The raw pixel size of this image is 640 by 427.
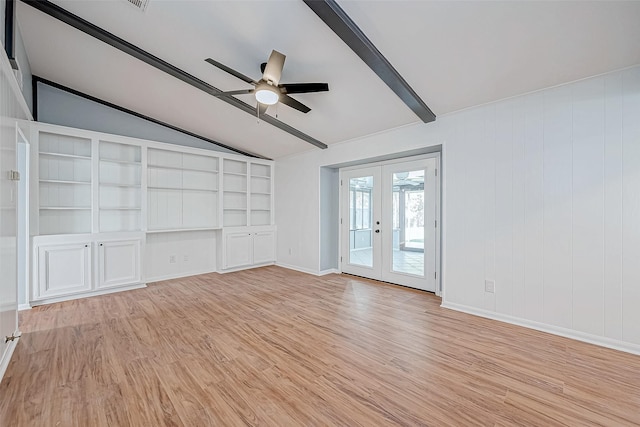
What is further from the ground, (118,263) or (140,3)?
(140,3)

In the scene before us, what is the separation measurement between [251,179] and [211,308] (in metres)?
3.30

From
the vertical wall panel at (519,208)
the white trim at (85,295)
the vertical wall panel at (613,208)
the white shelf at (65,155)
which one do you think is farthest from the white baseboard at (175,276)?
the vertical wall panel at (613,208)

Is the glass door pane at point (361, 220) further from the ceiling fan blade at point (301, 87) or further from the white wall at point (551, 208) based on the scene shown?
the ceiling fan blade at point (301, 87)

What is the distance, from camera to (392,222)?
4.58 m

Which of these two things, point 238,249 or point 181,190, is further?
point 238,249

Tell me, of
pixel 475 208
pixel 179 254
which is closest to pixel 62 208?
pixel 179 254

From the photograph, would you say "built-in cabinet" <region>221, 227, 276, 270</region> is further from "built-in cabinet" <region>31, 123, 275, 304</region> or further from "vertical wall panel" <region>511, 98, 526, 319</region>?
"vertical wall panel" <region>511, 98, 526, 319</region>

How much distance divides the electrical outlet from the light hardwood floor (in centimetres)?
34

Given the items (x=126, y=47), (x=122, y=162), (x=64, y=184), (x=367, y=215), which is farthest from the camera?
(x=367, y=215)

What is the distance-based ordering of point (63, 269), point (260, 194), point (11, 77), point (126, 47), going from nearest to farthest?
point (11, 77) → point (126, 47) → point (63, 269) → point (260, 194)

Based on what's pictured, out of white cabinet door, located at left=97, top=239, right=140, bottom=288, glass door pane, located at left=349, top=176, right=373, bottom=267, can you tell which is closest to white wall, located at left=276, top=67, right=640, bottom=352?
glass door pane, located at left=349, top=176, right=373, bottom=267

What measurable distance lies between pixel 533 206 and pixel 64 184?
6148mm

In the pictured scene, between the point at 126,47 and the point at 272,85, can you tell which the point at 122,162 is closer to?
the point at 126,47

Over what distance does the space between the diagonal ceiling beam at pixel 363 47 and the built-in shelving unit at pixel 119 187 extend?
3905 mm
